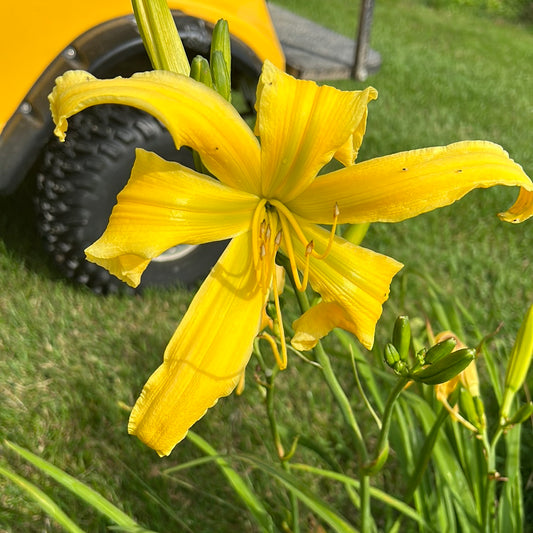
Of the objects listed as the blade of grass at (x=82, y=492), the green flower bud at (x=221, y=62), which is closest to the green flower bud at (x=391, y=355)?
the green flower bud at (x=221, y=62)

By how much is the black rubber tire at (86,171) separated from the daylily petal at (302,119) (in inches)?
58.8

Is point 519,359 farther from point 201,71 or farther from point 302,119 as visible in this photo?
point 201,71

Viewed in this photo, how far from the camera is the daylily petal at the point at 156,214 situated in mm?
737

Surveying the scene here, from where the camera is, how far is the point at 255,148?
2.51 feet

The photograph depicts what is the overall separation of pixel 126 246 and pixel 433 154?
382 millimetres

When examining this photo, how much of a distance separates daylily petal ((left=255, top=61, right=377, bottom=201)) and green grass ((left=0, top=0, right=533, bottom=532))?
30.7 inches

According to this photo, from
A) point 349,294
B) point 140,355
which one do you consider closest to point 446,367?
point 349,294

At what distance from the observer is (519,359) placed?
111 cm

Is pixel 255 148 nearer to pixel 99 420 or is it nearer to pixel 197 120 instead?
pixel 197 120

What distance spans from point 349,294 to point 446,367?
0.50ft

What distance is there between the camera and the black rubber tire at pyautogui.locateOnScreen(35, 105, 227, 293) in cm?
215

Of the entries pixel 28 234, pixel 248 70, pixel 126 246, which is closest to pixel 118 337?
pixel 28 234

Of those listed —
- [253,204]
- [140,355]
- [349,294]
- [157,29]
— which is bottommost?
[140,355]

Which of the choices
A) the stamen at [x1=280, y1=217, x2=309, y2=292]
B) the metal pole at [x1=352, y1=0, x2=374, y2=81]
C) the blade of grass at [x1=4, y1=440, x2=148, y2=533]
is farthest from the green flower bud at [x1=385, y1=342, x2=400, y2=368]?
the metal pole at [x1=352, y1=0, x2=374, y2=81]
